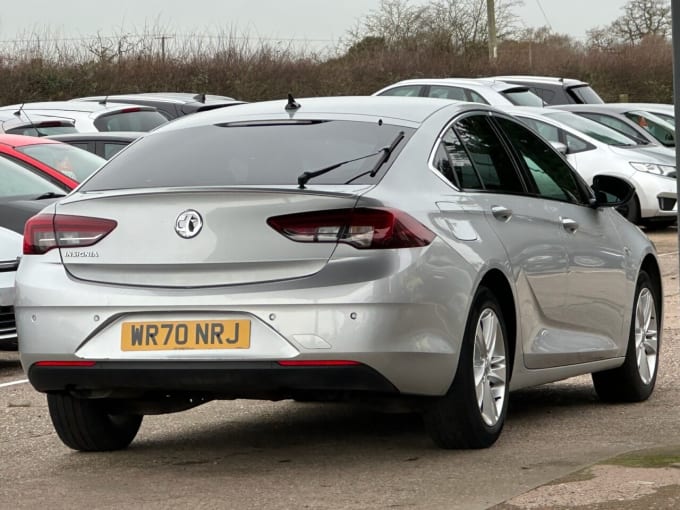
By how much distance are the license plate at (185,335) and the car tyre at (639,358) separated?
2632 millimetres

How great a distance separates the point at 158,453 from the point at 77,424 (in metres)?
0.36

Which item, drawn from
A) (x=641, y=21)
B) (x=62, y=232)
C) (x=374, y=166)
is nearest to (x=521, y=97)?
(x=374, y=166)

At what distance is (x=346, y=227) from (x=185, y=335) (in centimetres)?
70

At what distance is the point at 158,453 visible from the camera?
6496 mm

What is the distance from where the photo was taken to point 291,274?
5.60 m

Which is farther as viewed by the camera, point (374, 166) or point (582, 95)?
point (582, 95)

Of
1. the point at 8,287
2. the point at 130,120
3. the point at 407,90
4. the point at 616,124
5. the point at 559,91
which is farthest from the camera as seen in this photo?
the point at 559,91

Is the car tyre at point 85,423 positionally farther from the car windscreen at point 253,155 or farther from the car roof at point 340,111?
the car roof at point 340,111

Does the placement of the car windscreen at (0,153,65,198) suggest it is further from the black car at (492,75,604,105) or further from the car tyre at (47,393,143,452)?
the black car at (492,75,604,105)

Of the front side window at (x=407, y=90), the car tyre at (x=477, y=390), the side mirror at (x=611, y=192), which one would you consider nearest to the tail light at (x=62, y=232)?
the car tyre at (x=477, y=390)

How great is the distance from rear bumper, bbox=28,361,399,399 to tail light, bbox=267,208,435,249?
46 centimetres

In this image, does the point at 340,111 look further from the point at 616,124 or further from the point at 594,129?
the point at 616,124

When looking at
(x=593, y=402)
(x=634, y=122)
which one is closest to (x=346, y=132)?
(x=593, y=402)

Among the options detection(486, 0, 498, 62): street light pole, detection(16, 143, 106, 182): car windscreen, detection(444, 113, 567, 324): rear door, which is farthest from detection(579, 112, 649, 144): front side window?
detection(486, 0, 498, 62): street light pole
